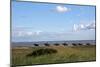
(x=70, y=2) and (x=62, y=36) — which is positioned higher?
(x=70, y=2)

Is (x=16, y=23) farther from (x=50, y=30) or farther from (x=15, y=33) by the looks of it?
(x=50, y=30)

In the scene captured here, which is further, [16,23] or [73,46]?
[73,46]

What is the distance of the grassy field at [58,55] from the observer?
256cm

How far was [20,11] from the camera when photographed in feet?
8.43

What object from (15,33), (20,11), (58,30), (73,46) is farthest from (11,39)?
(73,46)

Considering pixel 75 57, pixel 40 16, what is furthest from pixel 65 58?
pixel 40 16

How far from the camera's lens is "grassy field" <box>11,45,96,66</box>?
2.56m

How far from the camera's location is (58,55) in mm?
2740

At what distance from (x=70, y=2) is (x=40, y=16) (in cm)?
47

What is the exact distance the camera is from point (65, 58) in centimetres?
277

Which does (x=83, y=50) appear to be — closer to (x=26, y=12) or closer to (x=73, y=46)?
(x=73, y=46)
